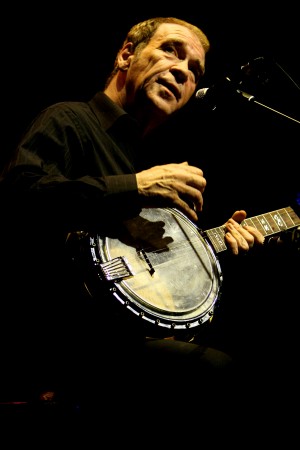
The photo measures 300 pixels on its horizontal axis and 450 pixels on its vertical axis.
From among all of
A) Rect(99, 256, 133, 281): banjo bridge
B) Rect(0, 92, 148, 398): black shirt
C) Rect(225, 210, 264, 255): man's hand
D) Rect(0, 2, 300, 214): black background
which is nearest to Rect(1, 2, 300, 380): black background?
Rect(0, 2, 300, 214): black background

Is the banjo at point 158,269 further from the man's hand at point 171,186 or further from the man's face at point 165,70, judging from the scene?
the man's face at point 165,70

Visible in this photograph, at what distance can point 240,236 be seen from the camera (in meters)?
2.54

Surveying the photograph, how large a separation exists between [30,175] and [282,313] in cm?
281

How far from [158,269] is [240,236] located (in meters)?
1.08

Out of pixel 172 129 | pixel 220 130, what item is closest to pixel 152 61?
pixel 172 129

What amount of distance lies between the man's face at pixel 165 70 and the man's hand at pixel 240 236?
3.62 feet

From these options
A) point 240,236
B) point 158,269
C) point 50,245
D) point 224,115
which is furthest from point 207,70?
point 50,245

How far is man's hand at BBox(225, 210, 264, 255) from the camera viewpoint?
2482 millimetres

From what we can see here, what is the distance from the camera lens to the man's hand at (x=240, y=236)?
2.48 meters

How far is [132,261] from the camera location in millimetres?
1655

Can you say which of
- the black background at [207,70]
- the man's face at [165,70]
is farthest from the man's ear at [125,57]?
the black background at [207,70]

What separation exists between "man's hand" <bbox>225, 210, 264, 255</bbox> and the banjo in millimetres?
251

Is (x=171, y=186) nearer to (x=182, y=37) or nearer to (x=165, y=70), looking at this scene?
(x=165, y=70)

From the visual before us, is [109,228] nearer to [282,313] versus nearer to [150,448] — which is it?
[150,448]
